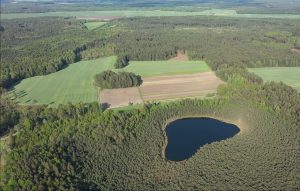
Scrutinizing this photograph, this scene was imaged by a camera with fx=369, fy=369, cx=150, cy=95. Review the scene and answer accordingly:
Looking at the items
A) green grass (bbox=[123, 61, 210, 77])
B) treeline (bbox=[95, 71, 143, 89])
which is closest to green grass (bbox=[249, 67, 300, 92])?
green grass (bbox=[123, 61, 210, 77])

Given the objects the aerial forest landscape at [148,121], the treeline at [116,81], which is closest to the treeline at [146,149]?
the aerial forest landscape at [148,121]

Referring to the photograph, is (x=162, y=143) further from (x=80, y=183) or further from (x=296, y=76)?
(x=296, y=76)

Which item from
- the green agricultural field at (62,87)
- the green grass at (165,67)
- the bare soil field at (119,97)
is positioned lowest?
the bare soil field at (119,97)

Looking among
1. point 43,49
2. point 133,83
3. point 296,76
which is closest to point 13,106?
point 133,83

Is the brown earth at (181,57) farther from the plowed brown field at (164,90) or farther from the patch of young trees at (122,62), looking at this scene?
the plowed brown field at (164,90)

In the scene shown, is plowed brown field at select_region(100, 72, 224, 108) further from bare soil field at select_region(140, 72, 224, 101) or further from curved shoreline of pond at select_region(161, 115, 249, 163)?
curved shoreline of pond at select_region(161, 115, 249, 163)
